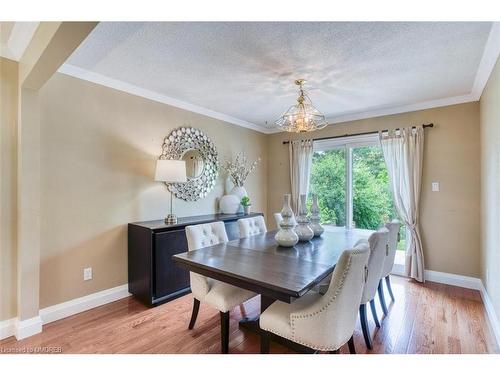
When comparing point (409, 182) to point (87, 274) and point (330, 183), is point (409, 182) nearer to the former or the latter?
point (330, 183)

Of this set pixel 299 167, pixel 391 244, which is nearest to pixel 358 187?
pixel 299 167

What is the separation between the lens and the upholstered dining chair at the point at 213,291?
6.18 ft

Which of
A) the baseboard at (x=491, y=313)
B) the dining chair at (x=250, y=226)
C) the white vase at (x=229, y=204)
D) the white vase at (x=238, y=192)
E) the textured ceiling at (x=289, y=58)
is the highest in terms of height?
the textured ceiling at (x=289, y=58)

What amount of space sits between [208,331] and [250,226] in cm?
116

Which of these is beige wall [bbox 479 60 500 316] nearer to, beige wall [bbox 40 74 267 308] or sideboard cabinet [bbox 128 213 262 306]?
sideboard cabinet [bbox 128 213 262 306]

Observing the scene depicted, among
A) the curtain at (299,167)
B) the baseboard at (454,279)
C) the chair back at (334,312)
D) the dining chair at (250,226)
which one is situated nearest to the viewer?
the chair back at (334,312)

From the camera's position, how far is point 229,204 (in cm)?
392

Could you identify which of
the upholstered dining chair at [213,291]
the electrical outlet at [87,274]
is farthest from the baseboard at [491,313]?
Answer: the electrical outlet at [87,274]

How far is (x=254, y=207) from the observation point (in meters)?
4.81

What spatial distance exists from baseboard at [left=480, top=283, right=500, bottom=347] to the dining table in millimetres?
1275

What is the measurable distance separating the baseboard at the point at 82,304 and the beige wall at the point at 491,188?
11.8 feet

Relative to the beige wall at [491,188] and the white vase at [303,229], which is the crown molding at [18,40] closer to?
the white vase at [303,229]

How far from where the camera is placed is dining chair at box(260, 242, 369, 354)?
142 cm
